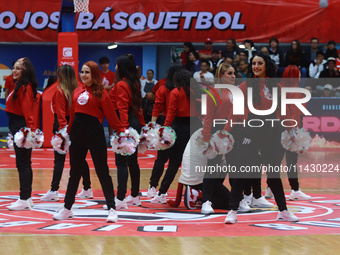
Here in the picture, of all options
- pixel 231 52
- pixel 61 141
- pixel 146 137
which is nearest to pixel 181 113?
pixel 146 137

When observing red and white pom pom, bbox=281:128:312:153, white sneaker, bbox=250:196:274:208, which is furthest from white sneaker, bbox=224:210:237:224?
white sneaker, bbox=250:196:274:208

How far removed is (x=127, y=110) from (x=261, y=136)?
2.13 metres

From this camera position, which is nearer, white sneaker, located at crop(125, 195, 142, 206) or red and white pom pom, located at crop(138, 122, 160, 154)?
red and white pom pom, located at crop(138, 122, 160, 154)

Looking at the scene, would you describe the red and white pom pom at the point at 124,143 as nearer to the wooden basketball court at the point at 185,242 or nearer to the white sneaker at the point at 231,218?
the wooden basketball court at the point at 185,242

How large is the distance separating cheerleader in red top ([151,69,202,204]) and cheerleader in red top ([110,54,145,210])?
1.48ft

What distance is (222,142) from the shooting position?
26.4ft

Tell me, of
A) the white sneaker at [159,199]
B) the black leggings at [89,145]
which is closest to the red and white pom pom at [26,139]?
the black leggings at [89,145]

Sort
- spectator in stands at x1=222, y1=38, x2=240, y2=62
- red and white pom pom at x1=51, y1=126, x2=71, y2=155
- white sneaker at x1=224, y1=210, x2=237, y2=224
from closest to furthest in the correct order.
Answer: white sneaker at x1=224, y1=210, x2=237, y2=224, red and white pom pom at x1=51, y1=126, x2=71, y2=155, spectator in stands at x1=222, y1=38, x2=240, y2=62

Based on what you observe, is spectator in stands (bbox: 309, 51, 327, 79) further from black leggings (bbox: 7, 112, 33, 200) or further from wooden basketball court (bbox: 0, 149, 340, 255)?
black leggings (bbox: 7, 112, 33, 200)

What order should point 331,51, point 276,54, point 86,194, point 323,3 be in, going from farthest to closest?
point 323,3 → point 331,51 → point 276,54 → point 86,194

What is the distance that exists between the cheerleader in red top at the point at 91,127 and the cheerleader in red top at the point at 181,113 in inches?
54.0

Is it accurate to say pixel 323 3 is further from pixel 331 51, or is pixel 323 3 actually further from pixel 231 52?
pixel 231 52

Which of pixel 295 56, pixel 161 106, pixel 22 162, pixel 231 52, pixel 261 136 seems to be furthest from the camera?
pixel 295 56

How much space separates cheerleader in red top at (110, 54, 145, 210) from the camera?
9.05 meters
